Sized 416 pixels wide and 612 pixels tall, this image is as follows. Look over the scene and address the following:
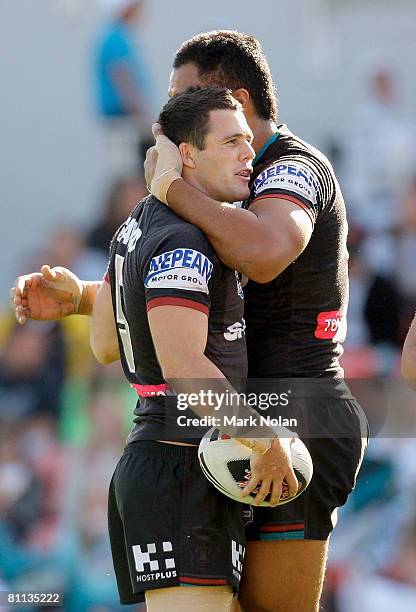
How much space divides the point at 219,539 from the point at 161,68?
9.91 metres

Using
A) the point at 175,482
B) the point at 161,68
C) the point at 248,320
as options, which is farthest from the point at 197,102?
the point at 161,68

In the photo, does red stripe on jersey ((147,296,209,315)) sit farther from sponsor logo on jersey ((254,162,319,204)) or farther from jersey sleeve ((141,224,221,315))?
sponsor logo on jersey ((254,162,319,204))

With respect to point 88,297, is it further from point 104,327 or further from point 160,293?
point 160,293

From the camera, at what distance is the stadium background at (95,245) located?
7.01 m

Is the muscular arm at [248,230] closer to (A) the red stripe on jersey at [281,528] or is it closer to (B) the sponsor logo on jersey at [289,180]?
(B) the sponsor logo on jersey at [289,180]

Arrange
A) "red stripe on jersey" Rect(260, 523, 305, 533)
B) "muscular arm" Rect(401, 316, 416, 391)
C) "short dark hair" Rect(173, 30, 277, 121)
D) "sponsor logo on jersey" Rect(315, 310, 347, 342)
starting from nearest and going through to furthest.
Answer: "muscular arm" Rect(401, 316, 416, 391), "red stripe on jersey" Rect(260, 523, 305, 533), "sponsor logo on jersey" Rect(315, 310, 347, 342), "short dark hair" Rect(173, 30, 277, 121)

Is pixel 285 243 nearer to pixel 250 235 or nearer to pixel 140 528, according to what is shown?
pixel 250 235

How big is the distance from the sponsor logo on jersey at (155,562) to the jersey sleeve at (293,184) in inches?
44.2

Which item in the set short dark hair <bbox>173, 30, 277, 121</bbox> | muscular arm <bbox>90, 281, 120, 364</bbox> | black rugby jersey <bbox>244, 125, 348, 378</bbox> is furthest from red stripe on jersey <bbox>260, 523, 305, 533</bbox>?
short dark hair <bbox>173, 30, 277, 121</bbox>

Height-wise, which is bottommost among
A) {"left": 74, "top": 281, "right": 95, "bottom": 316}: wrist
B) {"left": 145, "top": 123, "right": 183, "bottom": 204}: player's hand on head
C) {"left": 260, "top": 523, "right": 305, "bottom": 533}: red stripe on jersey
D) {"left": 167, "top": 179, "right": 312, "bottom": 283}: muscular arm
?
{"left": 260, "top": 523, "right": 305, "bottom": 533}: red stripe on jersey

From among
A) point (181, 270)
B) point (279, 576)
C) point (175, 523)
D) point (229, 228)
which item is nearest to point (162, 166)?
point (229, 228)

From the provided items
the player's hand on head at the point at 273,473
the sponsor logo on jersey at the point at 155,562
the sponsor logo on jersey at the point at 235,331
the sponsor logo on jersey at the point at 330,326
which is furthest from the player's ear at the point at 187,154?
the sponsor logo on jersey at the point at 155,562

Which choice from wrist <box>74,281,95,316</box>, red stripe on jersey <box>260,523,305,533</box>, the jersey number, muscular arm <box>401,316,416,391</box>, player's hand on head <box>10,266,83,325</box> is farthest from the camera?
wrist <box>74,281,95,316</box>

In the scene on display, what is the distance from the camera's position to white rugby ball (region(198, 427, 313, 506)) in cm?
356
